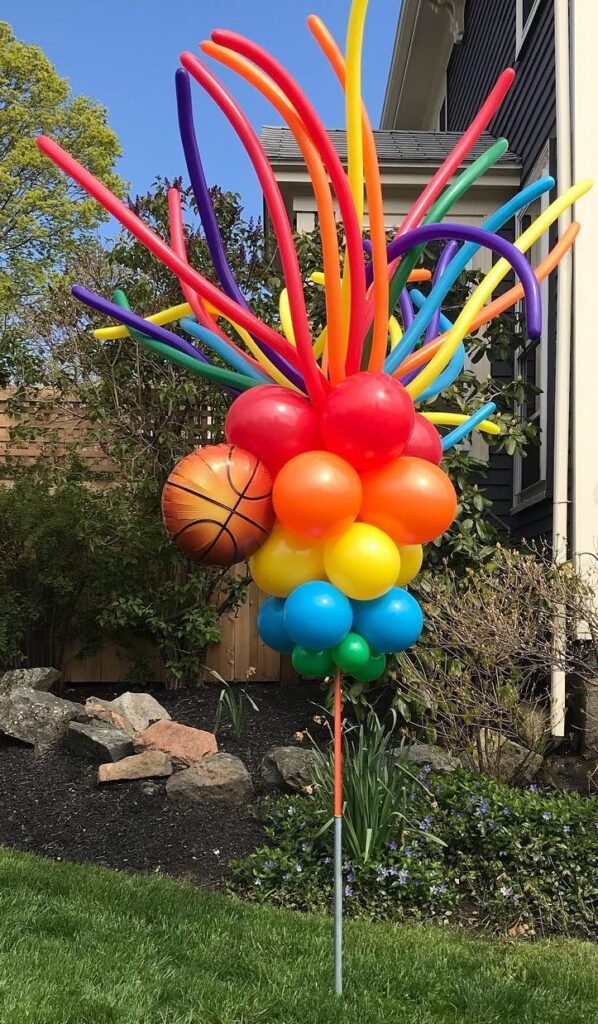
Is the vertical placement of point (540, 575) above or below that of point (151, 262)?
below

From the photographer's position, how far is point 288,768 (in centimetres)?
436

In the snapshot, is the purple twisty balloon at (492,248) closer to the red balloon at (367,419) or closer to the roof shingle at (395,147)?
the red balloon at (367,419)

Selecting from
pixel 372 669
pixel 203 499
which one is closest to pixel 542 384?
pixel 372 669

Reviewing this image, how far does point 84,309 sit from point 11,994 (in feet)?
16.5

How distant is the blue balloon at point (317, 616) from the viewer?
2.27 metres

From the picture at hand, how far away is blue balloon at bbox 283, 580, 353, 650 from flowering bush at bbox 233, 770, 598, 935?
1.63 metres

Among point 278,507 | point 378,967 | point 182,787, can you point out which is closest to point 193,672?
point 182,787

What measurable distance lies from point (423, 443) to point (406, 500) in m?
0.30

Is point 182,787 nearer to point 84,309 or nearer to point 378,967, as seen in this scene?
point 378,967

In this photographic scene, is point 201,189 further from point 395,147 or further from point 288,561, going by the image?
point 395,147

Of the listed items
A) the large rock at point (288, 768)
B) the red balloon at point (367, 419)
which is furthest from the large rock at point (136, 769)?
the red balloon at point (367, 419)

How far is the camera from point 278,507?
2.33 metres

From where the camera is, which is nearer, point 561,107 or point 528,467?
point 561,107

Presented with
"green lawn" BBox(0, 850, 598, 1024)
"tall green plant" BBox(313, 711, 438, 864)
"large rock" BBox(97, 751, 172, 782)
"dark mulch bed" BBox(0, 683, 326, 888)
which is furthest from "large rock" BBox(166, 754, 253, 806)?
"green lawn" BBox(0, 850, 598, 1024)
